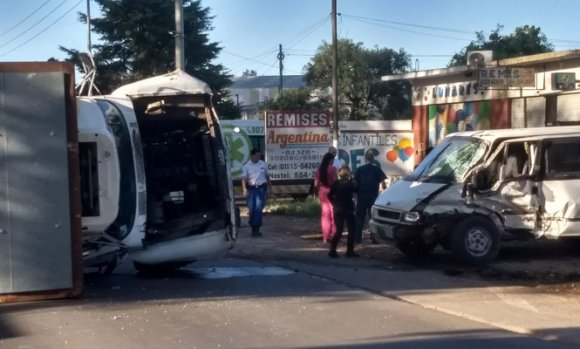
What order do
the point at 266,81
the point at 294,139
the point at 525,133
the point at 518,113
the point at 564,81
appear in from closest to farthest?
the point at 525,133
the point at 564,81
the point at 518,113
the point at 294,139
the point at 266,81

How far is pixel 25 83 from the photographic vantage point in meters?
11.1

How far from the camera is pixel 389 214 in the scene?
50.7ft

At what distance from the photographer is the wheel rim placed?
585 inches

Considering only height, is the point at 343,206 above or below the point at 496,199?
below

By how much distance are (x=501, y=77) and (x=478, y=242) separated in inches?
294

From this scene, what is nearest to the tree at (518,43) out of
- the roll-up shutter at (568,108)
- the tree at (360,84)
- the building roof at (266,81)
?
the tree at (360,84)

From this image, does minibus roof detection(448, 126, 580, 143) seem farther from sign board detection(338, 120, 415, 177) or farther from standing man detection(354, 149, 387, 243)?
sign board detection(338, 120, 415, 177)

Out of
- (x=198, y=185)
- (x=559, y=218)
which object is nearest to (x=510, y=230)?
(x=559, y=218)

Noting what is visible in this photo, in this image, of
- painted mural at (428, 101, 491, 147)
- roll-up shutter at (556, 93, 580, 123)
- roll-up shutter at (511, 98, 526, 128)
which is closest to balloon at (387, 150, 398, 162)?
painted mural at (428, 101, 491, 147)

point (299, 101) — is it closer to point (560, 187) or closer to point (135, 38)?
point (135, 38)

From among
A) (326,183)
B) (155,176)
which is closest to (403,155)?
(326,183)

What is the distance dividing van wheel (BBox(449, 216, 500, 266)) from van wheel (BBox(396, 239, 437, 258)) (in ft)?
1.70

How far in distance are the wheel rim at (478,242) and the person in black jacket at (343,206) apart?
196 centimetres

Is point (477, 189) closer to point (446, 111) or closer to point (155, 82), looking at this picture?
point (155, 82)
